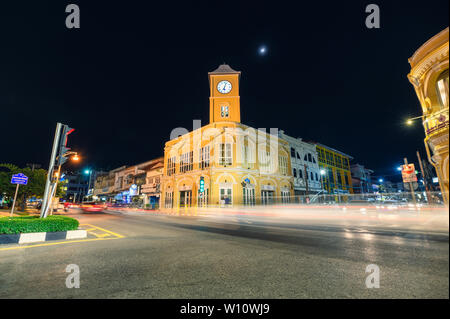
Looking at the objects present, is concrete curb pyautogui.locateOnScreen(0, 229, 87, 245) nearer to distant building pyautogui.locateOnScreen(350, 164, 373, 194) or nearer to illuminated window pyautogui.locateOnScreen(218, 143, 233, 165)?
illuminated window pyautogui.locateOnScreen(218, 143, 233, 165)

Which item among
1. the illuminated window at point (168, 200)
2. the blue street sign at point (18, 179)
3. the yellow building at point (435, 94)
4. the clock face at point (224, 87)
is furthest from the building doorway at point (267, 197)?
the yellow building at point (435, 94)

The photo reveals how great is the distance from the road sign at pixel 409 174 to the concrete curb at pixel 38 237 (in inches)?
356

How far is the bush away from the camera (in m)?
6.62

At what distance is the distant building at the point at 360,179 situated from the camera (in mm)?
Answer: 50156

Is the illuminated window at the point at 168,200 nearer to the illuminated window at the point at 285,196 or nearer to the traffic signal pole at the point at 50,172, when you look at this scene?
the illuminated window at the point at 285,196

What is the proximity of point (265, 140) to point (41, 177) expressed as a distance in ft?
77.0

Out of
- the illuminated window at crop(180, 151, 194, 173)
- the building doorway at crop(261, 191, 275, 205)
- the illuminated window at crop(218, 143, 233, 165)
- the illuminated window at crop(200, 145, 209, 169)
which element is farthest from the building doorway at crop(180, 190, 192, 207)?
the building doorway at crop(261, 191, 275, 205)

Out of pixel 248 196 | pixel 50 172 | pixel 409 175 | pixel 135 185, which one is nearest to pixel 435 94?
pixel 409 175

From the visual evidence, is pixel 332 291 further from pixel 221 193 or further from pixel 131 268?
pixel 221 193

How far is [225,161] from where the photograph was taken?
24.2m

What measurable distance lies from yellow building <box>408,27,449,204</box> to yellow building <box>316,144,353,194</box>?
3949 cm

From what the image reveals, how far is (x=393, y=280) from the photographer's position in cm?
312

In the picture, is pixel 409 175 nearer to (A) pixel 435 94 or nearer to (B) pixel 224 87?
(A) pixel 435 94
